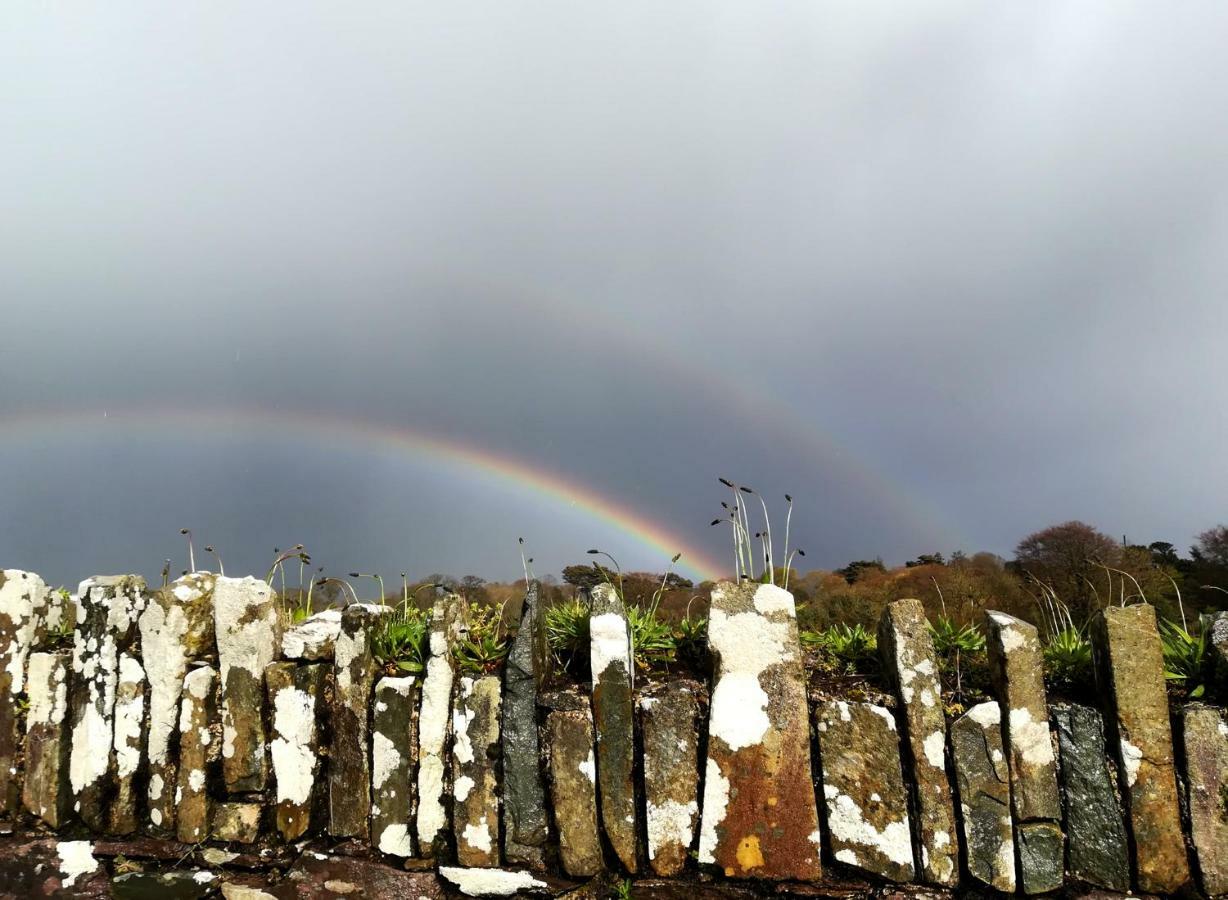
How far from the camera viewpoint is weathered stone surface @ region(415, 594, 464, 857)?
3545mm

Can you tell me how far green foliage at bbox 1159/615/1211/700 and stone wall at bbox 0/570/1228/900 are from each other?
0.30m

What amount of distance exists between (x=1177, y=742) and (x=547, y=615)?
3526 millimetres

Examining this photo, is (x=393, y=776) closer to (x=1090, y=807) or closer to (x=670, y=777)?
(x=670, y=777)

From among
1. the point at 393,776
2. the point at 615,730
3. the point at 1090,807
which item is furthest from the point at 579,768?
the point at 1090,807

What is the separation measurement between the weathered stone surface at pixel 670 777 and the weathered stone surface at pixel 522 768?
601 millimetres

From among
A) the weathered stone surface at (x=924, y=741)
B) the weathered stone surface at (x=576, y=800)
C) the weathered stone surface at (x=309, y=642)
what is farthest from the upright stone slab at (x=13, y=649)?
the weathered stone surface at (x=924, y=741)

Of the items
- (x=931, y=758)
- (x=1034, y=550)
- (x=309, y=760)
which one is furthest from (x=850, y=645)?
(x=1034, y=550)

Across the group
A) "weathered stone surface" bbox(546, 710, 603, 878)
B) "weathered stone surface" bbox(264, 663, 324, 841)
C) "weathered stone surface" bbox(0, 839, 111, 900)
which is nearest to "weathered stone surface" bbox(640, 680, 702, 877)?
"weathered stone surface" bbox(546, 710, 603, 878)

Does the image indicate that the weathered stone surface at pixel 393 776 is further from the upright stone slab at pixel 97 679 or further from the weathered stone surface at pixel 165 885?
the upright stone slab at pixel 97 679

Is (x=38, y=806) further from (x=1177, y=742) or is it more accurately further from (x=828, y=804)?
(x=1177, y=742)

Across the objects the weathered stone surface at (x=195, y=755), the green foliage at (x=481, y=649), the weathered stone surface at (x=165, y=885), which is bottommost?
the weathered stone surface at (x=165, y=885)

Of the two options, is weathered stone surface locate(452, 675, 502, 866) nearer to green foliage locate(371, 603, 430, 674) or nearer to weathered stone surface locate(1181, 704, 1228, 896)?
green foliage locate(371, 603, 430, 674)

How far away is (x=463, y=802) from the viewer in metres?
3.50

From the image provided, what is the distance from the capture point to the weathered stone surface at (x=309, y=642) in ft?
12.7
